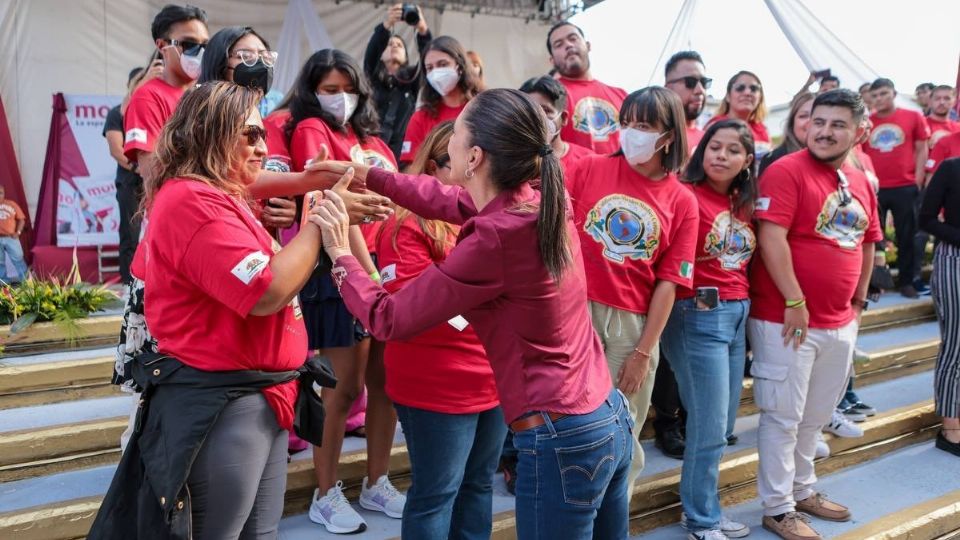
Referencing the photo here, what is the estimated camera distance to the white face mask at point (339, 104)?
9.19 feet

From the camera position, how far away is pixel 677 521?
3404mm

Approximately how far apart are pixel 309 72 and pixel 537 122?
1433 millimetres

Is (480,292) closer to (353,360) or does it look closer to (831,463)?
(353,360)

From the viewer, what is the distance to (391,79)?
419 cm

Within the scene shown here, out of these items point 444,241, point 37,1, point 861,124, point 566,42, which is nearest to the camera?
point 444,241

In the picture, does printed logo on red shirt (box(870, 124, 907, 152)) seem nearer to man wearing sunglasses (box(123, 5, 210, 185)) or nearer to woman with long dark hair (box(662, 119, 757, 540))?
woman with long dark hair (box(662, 119, 757, 540))

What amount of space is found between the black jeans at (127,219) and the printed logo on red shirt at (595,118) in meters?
2.73

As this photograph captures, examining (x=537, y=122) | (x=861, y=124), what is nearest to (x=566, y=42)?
(x=861, y=124)

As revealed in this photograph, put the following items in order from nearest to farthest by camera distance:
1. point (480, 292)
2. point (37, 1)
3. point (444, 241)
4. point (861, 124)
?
point (480, 292) → point (444, 241) → point (861, 124) → point (37, 1)

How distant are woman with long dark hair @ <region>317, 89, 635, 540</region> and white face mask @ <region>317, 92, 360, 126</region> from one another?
1131mm

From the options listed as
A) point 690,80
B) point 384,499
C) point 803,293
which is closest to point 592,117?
point 690,80

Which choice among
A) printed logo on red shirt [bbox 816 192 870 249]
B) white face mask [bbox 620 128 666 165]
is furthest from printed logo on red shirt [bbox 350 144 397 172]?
printed logo on red shirt [bbox 816 192 870 249]

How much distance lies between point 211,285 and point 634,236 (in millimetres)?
1800

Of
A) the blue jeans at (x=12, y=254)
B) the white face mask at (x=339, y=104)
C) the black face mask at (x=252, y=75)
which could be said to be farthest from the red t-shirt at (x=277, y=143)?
the blue jeans at (x=12, y=254)
